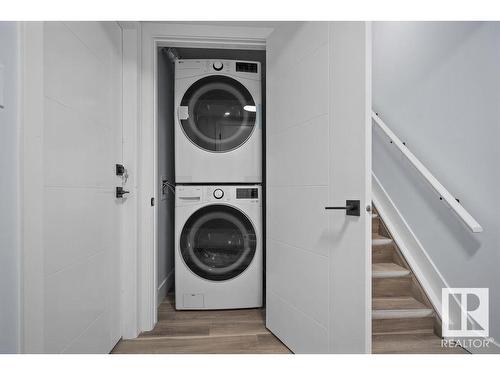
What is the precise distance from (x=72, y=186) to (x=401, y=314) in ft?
6.40

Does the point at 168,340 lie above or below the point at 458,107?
below

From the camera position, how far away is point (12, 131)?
2.94ft

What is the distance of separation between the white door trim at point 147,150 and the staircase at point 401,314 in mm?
1399

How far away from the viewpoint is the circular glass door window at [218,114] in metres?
2.18

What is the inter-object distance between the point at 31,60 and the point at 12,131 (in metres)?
0.24

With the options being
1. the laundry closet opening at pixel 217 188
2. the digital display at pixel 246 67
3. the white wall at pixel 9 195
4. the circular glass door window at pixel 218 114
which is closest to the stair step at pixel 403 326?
the laundry closet opening at pixel 217 188

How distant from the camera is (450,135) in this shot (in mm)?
1848

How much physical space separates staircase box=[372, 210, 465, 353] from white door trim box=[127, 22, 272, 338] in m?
1.40

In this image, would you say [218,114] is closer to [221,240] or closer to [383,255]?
[221,240]

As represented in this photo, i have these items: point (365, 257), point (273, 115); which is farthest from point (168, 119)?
point (365, 257)

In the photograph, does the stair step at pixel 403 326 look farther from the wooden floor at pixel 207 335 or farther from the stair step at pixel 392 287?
the wooden floor at pixel 207 335

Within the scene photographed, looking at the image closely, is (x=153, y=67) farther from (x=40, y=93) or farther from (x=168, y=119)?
(x=40, y=93)

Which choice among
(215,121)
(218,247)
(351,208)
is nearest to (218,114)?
(215,121)

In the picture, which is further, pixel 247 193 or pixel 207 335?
pixel 247 193
